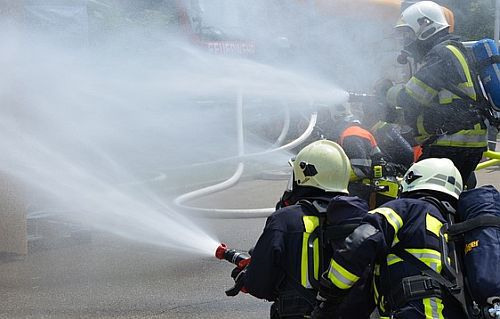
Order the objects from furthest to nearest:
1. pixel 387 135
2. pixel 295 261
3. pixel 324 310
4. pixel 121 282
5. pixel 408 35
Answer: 1. pixel 387 135
2. pixel 121 282
3. pixel 408 35
4. pixel 295 261
5. pixel 324 310

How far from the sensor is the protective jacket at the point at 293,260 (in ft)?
11.1

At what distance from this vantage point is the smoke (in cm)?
666

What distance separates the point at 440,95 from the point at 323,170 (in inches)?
59.4

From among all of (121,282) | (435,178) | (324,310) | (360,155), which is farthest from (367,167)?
(324,310)

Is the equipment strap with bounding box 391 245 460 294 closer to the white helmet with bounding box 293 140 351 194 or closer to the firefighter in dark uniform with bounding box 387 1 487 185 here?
the white helmet with bounding box 293 140 351 194

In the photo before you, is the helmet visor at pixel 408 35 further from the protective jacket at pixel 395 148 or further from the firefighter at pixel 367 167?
the protective jacket at pixel 395 148

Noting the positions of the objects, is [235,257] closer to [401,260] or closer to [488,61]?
[401,260]

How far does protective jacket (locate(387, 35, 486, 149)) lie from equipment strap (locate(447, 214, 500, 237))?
1948 millimetres

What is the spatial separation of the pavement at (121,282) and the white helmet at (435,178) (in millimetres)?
2117

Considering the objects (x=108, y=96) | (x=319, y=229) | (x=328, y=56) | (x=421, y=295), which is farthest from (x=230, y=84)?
(x=421, y=295)

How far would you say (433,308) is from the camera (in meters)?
2.96

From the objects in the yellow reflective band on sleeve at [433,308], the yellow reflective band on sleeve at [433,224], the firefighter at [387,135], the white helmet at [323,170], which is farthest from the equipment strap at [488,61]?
the yellow reflective band on sleeve at [433,308]

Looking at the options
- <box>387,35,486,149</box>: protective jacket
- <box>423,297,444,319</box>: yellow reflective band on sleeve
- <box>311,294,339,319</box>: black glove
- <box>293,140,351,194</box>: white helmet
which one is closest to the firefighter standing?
<box>387,35,486,149</box>: protective jacket

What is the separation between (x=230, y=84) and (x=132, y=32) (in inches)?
74.5
